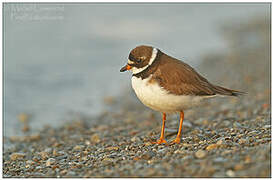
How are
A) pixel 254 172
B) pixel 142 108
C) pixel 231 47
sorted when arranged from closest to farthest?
pixel 254 172 < pixel 142 108 < pixel 231 47

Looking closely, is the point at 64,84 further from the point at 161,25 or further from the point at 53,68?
the point at 161,25

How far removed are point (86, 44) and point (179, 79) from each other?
11229 mm

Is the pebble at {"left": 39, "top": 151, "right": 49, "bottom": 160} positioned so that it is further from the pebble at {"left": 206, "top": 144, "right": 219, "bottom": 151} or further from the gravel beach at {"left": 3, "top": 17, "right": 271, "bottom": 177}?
the pebble at {"left": 206, "top": 144, "right": 219, "bottom": 151}

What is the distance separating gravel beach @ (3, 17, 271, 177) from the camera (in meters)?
4.21

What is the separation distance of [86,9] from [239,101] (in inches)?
542

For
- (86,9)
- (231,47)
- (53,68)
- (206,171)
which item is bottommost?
(206,171)

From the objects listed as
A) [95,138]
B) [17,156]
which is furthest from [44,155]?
[95,138]

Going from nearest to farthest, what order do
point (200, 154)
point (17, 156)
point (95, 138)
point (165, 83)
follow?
point (200, 154), point (165, 83), point (17, 156), point (95, 138)

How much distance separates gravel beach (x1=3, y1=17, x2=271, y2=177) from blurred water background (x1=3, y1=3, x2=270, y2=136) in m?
0.88

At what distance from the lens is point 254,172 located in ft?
12.6

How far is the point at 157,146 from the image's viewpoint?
5648 mm

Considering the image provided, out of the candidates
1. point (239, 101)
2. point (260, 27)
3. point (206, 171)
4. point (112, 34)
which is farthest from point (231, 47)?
point (206, 171)

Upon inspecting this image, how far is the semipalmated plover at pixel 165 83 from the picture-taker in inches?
212

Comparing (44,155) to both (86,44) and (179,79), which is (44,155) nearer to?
(179,79)
